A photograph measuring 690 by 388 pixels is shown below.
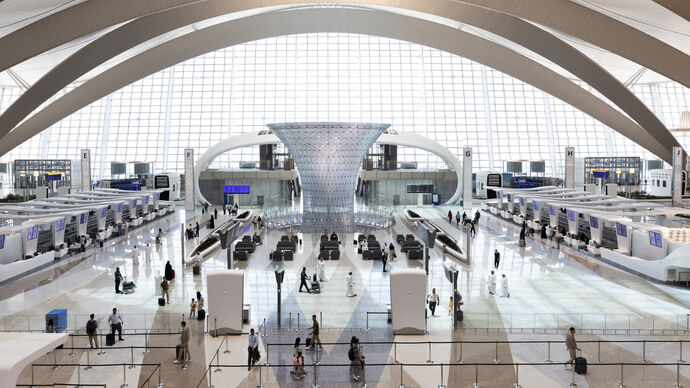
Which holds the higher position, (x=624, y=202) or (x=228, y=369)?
(x=624, y=202)

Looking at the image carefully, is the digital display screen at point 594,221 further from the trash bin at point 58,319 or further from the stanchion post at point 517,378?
the trash bin at point 58,319

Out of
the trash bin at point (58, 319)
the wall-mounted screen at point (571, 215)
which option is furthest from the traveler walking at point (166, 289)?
the wall-mounted screen at point (571, 215)

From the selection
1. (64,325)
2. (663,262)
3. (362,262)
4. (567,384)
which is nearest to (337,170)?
(362,262)

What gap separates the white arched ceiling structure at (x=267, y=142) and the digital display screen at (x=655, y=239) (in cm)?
2500

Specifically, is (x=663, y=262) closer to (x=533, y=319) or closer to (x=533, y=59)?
(x=533, y=319)

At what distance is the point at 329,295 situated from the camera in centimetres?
1919

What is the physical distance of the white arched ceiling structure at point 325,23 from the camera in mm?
43531

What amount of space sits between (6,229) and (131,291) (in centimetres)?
827

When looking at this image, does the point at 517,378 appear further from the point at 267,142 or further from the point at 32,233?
the point at 267,142

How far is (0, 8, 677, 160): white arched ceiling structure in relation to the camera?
1714 inches

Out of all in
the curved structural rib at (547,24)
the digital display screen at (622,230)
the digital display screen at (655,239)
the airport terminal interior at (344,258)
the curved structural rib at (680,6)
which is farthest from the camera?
the curved structural rib at (547,24)

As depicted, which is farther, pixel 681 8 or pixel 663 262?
pixel 663 262

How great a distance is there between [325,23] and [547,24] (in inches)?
896

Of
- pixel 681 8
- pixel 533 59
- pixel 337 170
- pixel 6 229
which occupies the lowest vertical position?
pixel 6 229
